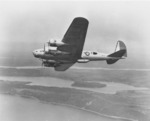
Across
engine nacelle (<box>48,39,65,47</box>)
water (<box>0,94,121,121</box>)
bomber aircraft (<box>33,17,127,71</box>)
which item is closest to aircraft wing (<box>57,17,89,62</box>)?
bomber aircraft (<box>33,17,127,71</box>)

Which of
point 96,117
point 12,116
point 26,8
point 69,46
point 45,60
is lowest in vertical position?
point 96,117

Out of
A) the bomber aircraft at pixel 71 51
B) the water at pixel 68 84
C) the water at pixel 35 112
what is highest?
the bomber aircraft at pixel 71 51

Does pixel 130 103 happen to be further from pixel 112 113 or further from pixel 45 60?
pixel 45 60

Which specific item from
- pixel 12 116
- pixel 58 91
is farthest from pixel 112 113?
pixel 12 116

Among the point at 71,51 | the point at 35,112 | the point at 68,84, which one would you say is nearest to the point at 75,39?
the point at 71,51

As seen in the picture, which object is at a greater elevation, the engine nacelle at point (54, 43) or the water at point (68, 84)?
the engine nacelle at point (54, 43)

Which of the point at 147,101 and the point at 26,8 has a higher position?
the point at 26,8

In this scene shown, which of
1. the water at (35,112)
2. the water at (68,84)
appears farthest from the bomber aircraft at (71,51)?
the water at (68,84)

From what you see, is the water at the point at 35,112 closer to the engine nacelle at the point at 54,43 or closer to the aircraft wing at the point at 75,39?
the aircraft wing at the point at 75,39
